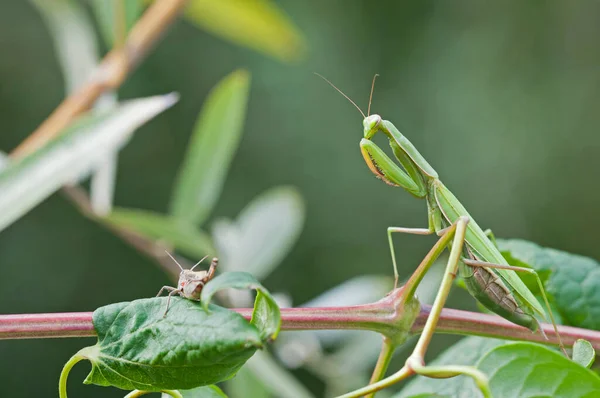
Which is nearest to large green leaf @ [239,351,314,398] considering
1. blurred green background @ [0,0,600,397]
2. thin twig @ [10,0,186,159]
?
thin twig @ [10,0,186,159]

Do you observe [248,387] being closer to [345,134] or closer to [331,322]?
[331,322]

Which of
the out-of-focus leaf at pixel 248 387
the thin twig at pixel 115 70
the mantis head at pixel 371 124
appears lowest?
the out-of-focus leaf at pixel 248 387

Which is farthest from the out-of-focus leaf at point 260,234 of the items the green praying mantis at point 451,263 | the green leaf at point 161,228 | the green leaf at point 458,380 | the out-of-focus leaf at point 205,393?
the out-of-focus leaf at point 205,393

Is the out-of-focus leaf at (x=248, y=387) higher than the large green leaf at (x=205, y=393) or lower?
lower

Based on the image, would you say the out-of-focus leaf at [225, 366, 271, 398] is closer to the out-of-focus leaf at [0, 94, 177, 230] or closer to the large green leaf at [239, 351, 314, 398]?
the large green leaf at [239, 351, 314, 398]

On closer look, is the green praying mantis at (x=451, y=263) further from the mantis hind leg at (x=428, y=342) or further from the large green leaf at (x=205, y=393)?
the large green leaf at (x=205, y=393)

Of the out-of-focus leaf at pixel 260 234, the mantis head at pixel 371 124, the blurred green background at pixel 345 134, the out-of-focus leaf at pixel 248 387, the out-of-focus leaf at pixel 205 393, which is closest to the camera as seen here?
the out-of-focus leaf at pixel 205 393

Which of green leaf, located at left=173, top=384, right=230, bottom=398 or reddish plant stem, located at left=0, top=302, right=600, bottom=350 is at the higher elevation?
reddish plant stem, located at left=0, top=302, right=600, bottom=350

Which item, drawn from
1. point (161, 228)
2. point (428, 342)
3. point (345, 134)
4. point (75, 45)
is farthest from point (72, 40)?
point (345, 134)
